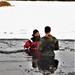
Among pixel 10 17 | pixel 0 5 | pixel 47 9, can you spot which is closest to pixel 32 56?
pixel 10 17

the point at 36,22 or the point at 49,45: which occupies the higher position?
the point at 49,45

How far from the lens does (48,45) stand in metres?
6.29

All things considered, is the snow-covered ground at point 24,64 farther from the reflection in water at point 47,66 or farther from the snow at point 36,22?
the snow at point 36,22

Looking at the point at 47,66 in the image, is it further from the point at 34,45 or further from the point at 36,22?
the point at 36,22

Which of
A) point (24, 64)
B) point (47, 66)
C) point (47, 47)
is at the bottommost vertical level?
point (24, 64)

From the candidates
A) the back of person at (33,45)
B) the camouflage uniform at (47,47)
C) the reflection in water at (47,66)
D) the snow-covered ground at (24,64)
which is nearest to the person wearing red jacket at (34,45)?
the back of person at (33,45)

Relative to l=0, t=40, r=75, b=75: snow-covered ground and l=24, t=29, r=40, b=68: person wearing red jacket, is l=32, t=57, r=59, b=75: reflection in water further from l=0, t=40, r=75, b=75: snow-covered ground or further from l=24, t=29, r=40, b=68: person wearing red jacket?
l=24, t=29, r=40, b=68: person wearing red jacket

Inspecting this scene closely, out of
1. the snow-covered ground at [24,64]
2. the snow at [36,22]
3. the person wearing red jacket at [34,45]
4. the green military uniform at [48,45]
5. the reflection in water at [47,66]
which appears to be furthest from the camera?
the snow at [36,22]

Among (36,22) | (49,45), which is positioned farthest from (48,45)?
(36,22)

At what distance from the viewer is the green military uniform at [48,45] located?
20.4ft

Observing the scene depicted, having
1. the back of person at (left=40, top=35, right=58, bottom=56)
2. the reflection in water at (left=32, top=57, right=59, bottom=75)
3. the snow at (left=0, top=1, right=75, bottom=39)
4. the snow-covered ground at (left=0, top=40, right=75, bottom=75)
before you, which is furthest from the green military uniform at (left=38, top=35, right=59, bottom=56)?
the snow at (left=0, top=1, right=75, bottom=39)

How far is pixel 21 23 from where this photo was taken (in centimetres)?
1616

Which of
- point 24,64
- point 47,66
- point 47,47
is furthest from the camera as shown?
point 24,64

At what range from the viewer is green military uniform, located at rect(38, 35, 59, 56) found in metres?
6.22
